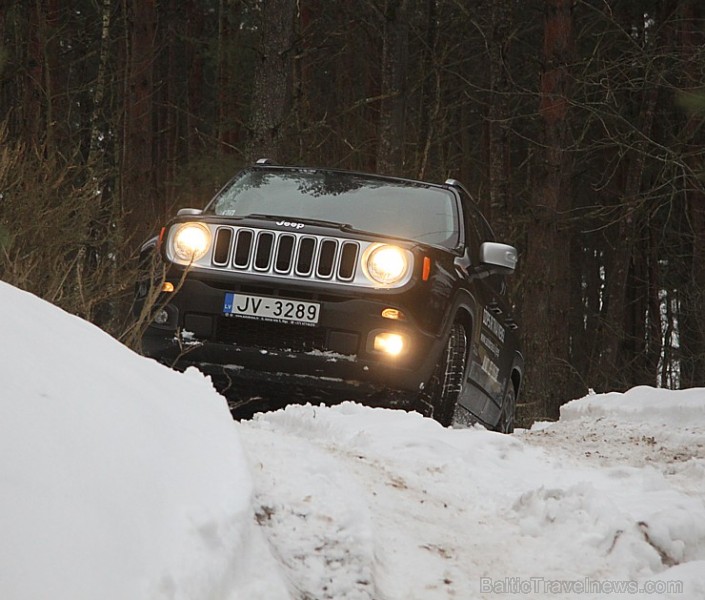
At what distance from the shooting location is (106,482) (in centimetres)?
226

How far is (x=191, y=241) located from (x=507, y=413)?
3.31 meters

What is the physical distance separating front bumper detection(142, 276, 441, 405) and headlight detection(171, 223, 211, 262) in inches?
6.5

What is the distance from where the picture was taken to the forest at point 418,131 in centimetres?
1012

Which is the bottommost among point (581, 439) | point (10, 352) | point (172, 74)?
point (581, 439)

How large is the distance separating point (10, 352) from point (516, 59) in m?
20.8

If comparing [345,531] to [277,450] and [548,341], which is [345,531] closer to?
[277,450]

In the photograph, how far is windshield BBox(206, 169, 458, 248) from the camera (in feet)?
21.0

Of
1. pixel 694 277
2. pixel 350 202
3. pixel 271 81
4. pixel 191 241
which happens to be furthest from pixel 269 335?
pixel 694 277

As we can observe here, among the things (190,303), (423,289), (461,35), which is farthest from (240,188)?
(461,35)

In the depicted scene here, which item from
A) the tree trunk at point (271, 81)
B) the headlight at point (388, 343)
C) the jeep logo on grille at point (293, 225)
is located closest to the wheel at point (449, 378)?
the headlight at point (388, 343)

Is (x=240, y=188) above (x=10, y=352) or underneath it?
above

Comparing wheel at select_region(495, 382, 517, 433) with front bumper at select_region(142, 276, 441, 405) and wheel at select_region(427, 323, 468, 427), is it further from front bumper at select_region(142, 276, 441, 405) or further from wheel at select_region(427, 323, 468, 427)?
front bumper at select_region(142, 276, 441, 405)

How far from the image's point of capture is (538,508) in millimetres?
3766

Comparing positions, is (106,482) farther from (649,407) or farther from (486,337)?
(649,407)
